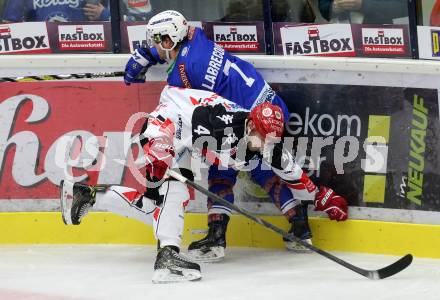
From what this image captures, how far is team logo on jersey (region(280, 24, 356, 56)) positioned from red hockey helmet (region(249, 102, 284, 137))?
0.73m

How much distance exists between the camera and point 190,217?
6.42 m

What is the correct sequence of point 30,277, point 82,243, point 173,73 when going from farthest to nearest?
point 82,243 < point 173,73 < point 30,277

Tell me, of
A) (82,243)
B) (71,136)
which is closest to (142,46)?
(71,136)

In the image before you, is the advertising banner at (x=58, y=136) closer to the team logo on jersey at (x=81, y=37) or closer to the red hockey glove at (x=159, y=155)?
the team logo on jersey at (x=81, y=37)

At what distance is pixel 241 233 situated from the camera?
6.34 metres

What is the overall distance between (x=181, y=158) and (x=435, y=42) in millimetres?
1582

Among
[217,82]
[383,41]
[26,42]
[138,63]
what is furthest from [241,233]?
[26,42]

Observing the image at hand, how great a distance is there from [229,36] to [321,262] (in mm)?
1500

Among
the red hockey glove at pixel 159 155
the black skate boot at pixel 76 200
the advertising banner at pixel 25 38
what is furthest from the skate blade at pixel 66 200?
the advertising banner at pixel 25 38

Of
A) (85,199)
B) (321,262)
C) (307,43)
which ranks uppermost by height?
(307,43)

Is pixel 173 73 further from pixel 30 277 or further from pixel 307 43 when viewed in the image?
pixel 30 277

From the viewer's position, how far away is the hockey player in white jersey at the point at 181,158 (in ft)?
18.1

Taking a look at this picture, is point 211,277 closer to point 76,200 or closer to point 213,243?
point 213,243

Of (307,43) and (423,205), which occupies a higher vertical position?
(307,43)
